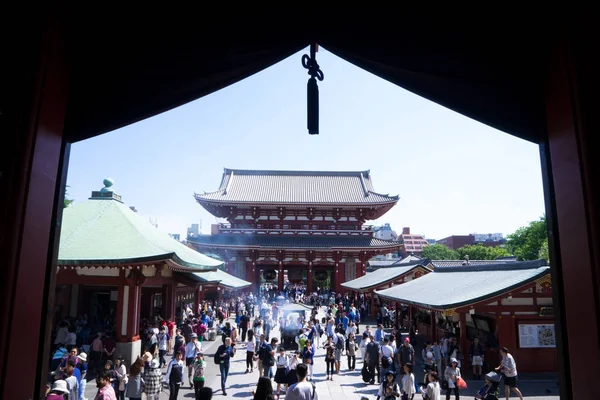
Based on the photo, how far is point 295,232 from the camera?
36.0m

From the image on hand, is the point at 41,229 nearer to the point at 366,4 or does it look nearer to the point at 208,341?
the point at 366,4

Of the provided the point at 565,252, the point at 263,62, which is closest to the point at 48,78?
the point at 263,62

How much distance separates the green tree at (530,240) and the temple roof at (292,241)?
86.4ft

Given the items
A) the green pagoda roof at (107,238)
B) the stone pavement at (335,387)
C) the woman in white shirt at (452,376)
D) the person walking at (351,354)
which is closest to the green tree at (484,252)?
the person walking at (351,354)

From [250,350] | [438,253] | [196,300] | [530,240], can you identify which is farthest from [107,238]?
[438,253]

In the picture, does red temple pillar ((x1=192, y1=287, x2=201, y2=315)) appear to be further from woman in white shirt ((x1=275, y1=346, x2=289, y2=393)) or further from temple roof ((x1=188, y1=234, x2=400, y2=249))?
woman in white shirt ((x1=275, y1=346, x2=289, y2=393))

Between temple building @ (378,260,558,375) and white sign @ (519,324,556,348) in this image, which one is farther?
white sign @ (519,324,556,348)

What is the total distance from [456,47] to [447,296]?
11.6 meters

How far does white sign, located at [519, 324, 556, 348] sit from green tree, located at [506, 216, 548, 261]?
42869 mm

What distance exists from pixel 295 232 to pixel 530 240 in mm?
35804

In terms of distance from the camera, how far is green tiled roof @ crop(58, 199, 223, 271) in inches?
421

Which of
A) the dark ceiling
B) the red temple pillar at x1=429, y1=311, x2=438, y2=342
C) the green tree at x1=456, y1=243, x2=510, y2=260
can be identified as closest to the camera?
the dark ceiling

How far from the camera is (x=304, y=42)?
305 cm

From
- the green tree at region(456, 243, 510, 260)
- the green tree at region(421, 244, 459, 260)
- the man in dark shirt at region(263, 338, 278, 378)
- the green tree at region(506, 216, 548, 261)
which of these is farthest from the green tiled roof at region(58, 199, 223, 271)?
the green tree at region(421, 244, 459, 260)
